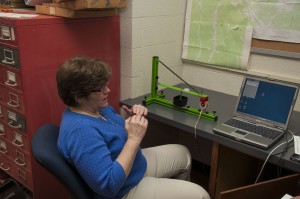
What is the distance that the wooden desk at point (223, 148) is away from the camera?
1380 mm

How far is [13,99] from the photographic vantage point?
5.40 feet

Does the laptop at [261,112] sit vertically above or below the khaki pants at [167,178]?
above

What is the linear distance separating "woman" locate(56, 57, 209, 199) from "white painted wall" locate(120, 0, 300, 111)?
0.54 meters

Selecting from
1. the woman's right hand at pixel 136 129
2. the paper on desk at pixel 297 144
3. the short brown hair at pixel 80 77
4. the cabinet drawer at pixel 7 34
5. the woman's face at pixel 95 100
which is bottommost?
the paper on desk at pixel 297 144

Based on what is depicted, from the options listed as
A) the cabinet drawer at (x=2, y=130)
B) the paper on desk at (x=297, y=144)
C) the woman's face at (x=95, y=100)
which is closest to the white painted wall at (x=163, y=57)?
the paper on desk at (x=297, y=144)

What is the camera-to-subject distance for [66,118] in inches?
50.7

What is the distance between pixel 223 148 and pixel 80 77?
833 mm

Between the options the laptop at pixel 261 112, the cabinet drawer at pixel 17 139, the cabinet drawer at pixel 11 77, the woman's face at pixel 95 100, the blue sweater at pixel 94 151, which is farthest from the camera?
the cabinet drawer at pixel 17 139

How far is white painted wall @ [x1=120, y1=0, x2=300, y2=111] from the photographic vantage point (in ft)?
6.12

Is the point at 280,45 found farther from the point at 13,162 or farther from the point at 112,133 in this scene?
the point at 13,162

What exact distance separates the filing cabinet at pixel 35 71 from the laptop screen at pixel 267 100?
867mm

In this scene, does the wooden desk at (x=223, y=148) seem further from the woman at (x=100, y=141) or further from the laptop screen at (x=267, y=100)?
the woman at (x=100, y=141)

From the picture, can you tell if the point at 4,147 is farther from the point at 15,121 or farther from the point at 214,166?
the point at 214,166

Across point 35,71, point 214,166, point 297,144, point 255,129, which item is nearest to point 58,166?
point 35,71
